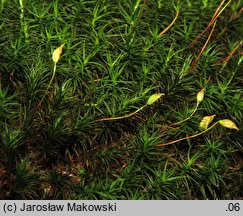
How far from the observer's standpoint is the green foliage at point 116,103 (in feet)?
9.50

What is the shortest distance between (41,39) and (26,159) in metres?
0.87

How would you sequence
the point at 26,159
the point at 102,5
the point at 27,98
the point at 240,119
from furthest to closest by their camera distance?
the point at 102,5
the point at 240,119
the point at 27,98
the point at 26,159

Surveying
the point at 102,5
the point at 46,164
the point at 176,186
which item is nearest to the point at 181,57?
the point at 102,5

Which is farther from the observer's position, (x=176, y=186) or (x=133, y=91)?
(x=133, y=91)

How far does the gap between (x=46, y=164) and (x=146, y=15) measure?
132cm

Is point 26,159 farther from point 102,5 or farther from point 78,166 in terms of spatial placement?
point 102,5

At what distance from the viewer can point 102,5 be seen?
3496 mm

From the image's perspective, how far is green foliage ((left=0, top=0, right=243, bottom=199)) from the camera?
2.90 metres

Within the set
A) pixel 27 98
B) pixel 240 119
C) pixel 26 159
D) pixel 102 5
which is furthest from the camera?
pixel 102 5

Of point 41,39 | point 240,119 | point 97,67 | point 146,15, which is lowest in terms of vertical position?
point 240,119

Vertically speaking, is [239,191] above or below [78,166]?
below

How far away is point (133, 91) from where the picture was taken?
320 centimetres

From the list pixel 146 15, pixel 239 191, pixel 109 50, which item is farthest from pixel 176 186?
pixel 146 15

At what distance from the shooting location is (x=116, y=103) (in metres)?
3.13
